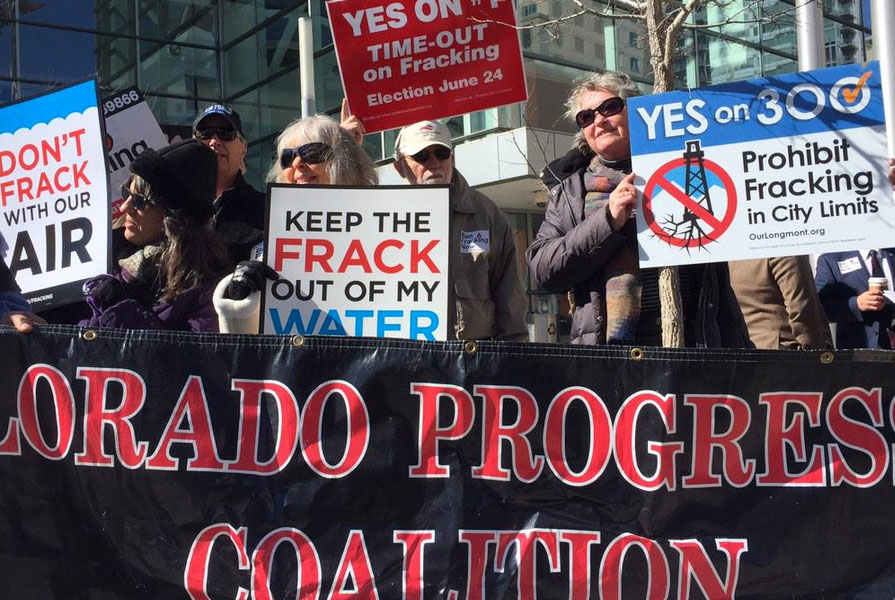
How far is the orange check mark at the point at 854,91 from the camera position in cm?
337

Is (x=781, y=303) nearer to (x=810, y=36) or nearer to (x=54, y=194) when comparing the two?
(x=54, y=194)

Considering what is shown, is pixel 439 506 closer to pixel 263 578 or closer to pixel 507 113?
pixel 263 578

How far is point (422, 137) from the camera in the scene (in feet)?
14.1

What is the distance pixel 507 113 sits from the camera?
16.3 meters

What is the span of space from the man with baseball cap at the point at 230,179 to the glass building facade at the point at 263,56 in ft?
37.7

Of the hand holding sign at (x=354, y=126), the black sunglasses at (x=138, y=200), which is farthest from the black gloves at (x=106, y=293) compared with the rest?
the hand holding sign at (x=354, y=126)

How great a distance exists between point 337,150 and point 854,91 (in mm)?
1901

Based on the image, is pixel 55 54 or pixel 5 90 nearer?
pixel 5 90

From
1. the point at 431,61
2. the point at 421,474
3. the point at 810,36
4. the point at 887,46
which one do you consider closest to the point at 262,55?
the point at 810,36

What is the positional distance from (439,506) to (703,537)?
773mm

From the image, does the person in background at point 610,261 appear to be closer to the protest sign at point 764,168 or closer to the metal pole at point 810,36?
the protest sign at point 764,168

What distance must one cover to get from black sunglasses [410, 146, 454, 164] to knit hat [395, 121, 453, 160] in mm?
14

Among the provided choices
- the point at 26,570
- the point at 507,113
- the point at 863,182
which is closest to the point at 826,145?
the point at 863,182

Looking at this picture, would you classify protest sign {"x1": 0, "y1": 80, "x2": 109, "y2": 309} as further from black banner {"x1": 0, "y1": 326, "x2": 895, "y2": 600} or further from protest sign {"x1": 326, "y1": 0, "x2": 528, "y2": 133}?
protest sign {"x1": 326, "y1": 0, "x2": 528, "y2": 133}
